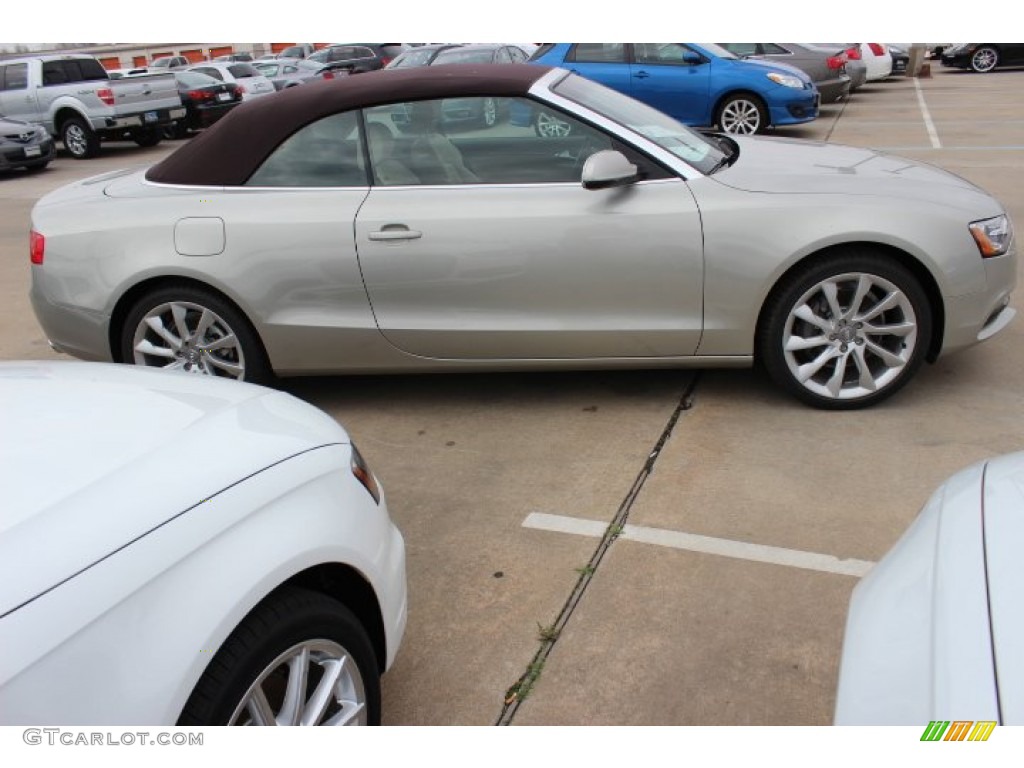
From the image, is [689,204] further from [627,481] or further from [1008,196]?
[1008,196]

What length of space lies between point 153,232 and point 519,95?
1778 millimetres

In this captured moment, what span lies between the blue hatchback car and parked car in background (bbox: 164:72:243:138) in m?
8.89

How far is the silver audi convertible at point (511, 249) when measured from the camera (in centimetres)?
411

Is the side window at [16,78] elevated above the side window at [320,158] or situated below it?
above

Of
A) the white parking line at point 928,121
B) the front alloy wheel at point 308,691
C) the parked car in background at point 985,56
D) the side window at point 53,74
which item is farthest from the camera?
the parked car in background at point 985,56

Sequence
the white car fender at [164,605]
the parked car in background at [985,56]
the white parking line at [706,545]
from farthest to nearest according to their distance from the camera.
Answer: the parked car in background at [985,56] < the white parking line at [706,545] < the white car fender at [164,605]

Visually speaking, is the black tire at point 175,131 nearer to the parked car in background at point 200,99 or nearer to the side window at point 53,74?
the parked car in background at point 200,99

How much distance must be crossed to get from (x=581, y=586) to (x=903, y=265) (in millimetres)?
2081

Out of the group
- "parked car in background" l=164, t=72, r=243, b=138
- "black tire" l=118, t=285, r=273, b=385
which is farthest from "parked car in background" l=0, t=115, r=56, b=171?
"black tire" l=118, t=285, r=273, b=385

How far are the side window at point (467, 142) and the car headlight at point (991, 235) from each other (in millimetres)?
1742

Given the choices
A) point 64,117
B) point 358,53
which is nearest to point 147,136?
point 64,117

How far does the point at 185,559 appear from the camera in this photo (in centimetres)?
183

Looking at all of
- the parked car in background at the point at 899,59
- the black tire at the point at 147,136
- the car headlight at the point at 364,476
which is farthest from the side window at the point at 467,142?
the parked car in background at the point at 899,59
